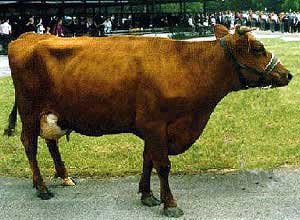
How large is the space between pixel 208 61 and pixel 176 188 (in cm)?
169

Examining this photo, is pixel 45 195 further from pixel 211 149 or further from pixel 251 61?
pixel 211 149

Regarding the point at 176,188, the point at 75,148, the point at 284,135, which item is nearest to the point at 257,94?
the point at 284,135

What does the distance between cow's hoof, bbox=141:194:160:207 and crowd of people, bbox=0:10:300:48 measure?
20.8 meters

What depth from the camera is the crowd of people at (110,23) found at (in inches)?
1305

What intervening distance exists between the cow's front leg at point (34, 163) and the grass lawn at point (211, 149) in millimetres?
985

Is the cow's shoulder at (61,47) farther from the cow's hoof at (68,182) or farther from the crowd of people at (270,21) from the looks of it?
the crowd of people at (270,21)

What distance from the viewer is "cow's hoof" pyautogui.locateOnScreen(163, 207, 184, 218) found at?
6.63 meters

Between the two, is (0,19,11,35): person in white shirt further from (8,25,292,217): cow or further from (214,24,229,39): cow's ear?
(214,24,229,39): cow's ear

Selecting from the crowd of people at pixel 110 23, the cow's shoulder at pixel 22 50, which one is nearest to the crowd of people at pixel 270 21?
the crowd of people at pixel 110 23

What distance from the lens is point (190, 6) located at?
3868 inches

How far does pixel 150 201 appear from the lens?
704 centimetres

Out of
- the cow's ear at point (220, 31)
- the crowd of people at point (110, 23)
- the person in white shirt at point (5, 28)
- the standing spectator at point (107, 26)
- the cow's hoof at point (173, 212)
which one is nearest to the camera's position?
the cow's hoof at point (173, 212)

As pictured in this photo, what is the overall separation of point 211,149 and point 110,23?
32.6m

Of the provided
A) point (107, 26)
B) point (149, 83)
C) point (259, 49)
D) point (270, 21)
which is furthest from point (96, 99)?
point (270, 21)
